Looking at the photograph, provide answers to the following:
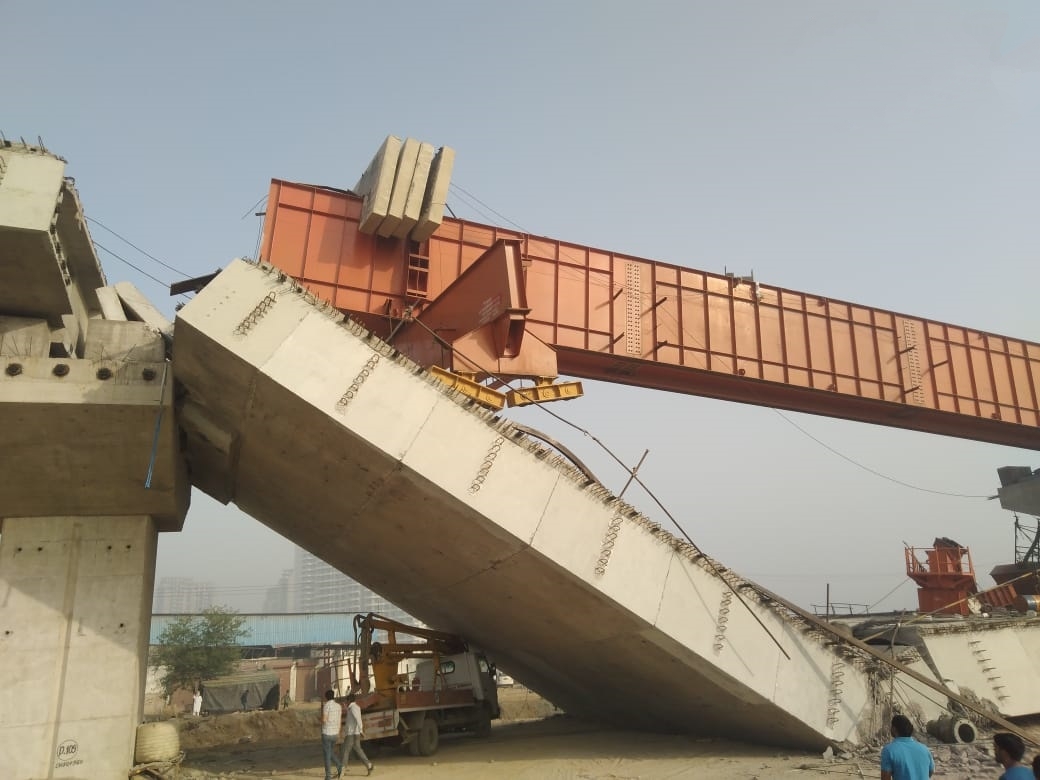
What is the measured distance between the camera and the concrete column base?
8984 millimetres

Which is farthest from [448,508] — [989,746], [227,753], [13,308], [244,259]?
[227,753]

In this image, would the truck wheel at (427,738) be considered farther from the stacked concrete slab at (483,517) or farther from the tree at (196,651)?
the tree at (196,651)

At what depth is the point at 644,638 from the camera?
970 cm

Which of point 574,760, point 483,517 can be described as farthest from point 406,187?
point 574,760

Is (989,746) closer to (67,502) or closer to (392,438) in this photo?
(392,438)

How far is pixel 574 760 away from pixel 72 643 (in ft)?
24.1

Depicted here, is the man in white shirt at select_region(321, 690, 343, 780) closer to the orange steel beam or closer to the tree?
the orange steel beam

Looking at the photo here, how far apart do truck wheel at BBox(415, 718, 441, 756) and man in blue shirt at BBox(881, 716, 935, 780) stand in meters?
8.97

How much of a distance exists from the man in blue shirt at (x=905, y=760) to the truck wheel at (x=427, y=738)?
353 inches

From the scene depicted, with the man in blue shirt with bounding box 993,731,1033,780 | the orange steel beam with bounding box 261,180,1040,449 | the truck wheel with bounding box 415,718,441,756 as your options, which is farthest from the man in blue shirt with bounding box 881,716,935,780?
the truck wheel with bounding box 415,718,441,756

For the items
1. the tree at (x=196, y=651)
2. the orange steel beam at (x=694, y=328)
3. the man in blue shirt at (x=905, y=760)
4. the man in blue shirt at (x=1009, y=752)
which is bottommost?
the tree at (x=196, y=651)

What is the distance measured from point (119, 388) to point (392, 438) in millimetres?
3625

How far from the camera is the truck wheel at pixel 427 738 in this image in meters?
12.4

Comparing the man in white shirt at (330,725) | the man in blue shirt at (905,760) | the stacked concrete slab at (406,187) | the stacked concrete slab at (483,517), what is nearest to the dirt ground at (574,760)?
the stacked concrete slab at (483,517)
